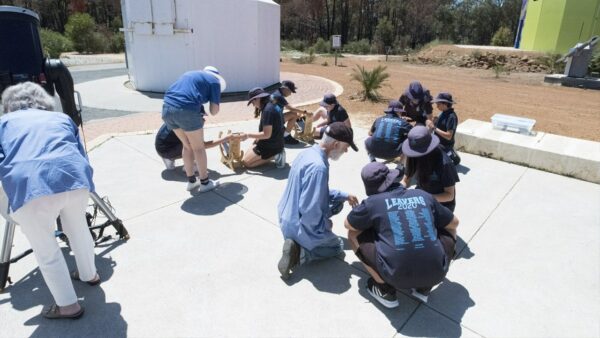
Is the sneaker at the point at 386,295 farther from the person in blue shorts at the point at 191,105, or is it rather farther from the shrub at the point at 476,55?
the shrub at the point at 476,55

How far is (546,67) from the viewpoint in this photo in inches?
953

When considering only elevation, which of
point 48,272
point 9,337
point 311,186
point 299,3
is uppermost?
point 299,3

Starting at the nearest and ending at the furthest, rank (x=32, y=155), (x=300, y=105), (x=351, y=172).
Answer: (x=32, y=155), (x=351, y=172), (x=300, y=105)

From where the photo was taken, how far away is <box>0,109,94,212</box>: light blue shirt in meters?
2.11

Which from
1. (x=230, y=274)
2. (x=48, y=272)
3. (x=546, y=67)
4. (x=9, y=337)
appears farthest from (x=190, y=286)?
(x=546, y=67)

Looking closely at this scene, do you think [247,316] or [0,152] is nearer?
[0,152]

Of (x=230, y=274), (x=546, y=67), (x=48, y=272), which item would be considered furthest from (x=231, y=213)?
(x=546, y=67)

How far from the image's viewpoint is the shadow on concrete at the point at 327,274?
2.92m

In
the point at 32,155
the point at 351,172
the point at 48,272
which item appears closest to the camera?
the point at 32,155

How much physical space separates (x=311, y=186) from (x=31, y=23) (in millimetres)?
2625

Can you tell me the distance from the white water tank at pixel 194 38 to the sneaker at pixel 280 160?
7.22 metres

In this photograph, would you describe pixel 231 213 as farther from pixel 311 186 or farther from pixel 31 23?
pixel 31 23

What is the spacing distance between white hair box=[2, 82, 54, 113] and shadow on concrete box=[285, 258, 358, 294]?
2.14m

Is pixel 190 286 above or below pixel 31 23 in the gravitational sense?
below
